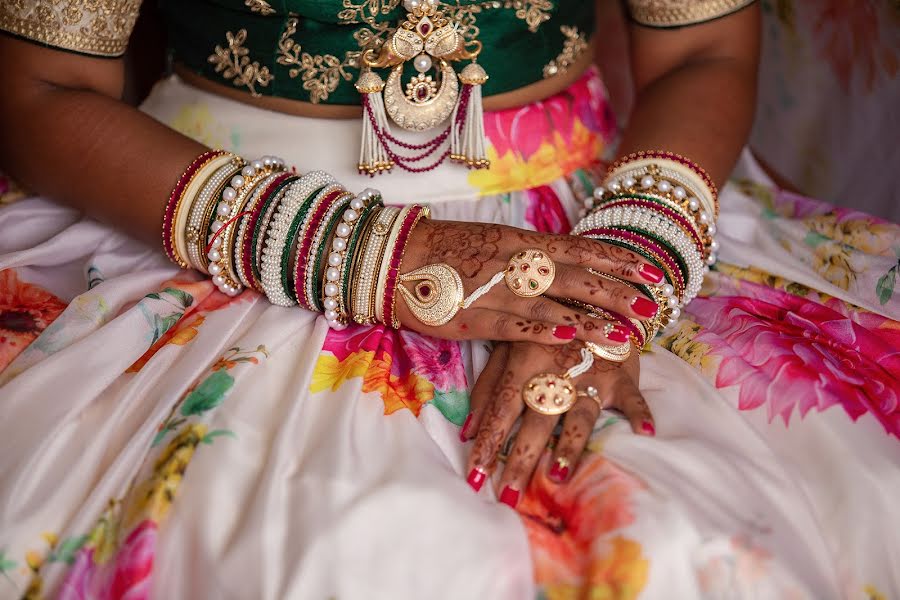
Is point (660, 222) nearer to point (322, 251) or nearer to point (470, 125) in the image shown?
point (470, 125)

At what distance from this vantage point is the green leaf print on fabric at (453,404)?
2.49 ft

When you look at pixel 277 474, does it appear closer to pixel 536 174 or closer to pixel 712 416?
pixel 712 416

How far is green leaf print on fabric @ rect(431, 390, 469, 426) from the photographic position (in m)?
0.76

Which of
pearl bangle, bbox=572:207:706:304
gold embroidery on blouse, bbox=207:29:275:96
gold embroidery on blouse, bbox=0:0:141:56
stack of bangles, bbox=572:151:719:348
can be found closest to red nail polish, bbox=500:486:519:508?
stack of bangles, bbox=572:151:719:348

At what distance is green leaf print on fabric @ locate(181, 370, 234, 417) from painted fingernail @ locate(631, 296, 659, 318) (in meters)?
0.37

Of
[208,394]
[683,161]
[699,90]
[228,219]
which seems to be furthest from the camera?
[699,90]

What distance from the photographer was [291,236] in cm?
81

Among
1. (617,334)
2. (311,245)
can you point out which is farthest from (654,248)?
(311,245)

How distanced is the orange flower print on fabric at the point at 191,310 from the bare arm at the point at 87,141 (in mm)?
66

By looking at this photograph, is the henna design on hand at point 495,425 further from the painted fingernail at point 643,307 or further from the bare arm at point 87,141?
the bare arm at point 87,141

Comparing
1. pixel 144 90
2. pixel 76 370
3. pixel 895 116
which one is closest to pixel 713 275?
pixel 895 116

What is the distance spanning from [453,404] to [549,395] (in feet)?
0.30

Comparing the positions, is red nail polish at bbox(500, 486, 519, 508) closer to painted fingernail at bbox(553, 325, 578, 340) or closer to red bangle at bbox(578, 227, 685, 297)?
painted fingernail at bbox(553, 325, 578, 340)

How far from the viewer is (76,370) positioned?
29.7 inches
